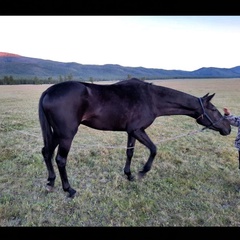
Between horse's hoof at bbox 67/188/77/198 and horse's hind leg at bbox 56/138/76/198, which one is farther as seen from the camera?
horse's hoof at bbox 67/188/77/198

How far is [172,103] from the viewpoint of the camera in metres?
5.14

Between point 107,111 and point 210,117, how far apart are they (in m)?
2.41

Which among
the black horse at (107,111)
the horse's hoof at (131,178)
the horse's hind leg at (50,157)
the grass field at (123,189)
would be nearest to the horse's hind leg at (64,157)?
the black horse at (107,111)

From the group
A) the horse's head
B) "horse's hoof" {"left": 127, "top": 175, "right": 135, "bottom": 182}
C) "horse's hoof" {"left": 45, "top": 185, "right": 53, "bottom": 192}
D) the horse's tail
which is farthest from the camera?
"horse's hoof" {"left": 127, "top": 175, "right": 135, "bottom": 182}

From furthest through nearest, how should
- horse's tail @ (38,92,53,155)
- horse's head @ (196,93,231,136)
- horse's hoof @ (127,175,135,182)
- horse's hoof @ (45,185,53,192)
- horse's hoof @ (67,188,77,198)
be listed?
horse's hoof @ (127,175,135,182) < horse's head @ (196,93,231,136) < horse's hoof @ (45,185,53,192) < horse's hoof @ (67,188,77,198) < horse's tail @ (38,92,53,155)

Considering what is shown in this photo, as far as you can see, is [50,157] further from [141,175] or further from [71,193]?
[141,175]

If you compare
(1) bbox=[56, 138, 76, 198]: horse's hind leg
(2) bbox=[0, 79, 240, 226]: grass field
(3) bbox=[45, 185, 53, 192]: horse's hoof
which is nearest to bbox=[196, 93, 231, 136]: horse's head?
(2) bbox=[0, 79, 240, 226]: grass field

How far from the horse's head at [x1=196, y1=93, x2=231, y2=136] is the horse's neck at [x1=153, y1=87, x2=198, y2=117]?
0.45 ft

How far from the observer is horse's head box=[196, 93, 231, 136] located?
205 inches

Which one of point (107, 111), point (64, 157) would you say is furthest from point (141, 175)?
point (64, 157)

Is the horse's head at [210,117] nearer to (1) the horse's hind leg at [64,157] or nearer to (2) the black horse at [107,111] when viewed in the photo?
(2) the black horse at [107,111]

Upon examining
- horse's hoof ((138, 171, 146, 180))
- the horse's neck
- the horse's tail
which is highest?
the horse's neck

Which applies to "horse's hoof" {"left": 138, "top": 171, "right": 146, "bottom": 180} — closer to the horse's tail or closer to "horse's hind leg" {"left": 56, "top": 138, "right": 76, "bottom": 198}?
"horse's hind leg" {"left": 56, "top": 138, "right": 76, "bottom": 198}
